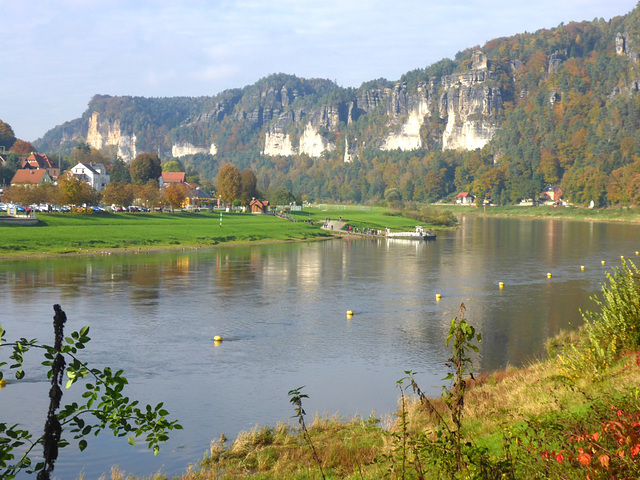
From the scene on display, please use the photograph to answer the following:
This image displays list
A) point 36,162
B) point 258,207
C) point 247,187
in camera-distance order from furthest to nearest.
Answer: point 36,162
point 247,187
point 258,207

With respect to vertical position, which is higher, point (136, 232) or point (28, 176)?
point (28, 176)

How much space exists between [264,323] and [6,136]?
173875mm

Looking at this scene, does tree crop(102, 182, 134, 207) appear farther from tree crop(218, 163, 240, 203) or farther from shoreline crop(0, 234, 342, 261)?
tree crop(218, 163, 240, 203)

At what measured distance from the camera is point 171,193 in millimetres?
115375

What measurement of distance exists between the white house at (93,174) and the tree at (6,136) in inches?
1672

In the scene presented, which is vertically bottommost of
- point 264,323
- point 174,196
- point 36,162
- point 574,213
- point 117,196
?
point 264,323

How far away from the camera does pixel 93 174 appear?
147 m

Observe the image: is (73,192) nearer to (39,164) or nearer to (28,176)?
(28,176)

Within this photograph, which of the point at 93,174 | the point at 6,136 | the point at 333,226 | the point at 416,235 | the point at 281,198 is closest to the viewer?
the point at 416,235

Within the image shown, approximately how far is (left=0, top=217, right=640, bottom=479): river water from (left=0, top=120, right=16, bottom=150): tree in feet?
448

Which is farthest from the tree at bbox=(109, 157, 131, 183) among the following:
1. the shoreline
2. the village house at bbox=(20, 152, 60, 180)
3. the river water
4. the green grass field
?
the river water

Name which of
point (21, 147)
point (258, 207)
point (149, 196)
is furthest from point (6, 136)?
point (149, 196)

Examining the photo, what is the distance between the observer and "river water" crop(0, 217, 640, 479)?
20266mm

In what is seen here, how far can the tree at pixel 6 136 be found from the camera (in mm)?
179375
